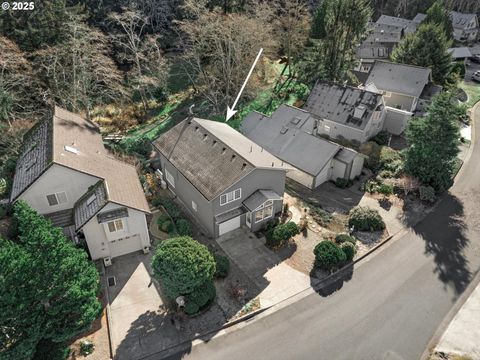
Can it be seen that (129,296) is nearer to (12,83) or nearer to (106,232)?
(106,232)

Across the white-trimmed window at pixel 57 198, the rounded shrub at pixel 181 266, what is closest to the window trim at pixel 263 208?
the rounded shrub at pixel 181 266

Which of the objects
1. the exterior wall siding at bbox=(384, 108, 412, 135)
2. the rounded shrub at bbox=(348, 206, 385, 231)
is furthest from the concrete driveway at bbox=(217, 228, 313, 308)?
the exterior wall siding at bbox=(384, 108, 412, 135)

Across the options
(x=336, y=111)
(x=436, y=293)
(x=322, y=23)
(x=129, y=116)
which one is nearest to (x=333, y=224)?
(x=436, y=293)

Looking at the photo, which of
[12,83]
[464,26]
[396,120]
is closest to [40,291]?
[12,83]

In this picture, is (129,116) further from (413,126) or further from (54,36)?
(413,126)

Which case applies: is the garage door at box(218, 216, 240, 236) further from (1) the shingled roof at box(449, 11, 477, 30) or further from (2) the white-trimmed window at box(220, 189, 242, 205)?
(1) the shingled roof at box(449, 11, 477, 30)

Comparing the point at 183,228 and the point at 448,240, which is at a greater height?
the point at 183,228
